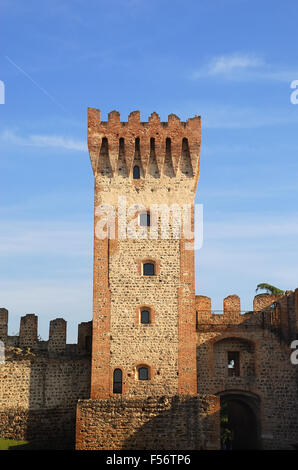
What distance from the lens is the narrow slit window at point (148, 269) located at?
1252 inches

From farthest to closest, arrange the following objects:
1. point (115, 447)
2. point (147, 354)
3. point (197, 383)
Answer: point (197, 383) → point (147, 354) → point (115, 447)

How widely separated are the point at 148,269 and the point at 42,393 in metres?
7.68

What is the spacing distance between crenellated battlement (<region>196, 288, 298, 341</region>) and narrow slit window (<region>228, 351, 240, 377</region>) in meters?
1.48

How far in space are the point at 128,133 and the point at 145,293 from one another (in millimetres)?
7961

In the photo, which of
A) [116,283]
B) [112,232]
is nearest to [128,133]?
[112,232]

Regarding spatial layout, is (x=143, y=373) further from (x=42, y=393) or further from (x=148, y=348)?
(x=42, y=393)

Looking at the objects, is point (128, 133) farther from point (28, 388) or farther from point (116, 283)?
point (28, 388)

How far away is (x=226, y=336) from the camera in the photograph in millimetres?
33125

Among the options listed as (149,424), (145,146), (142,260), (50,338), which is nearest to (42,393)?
(50,338)

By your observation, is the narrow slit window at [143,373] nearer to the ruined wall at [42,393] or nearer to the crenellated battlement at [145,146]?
the ruined wall at [42,393]

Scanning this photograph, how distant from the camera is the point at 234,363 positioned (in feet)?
110

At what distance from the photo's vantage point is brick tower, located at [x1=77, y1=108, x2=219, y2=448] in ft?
99.5

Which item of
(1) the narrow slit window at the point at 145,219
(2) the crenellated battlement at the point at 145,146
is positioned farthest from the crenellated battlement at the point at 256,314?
(2) the crenellated battlement at the point at 145,146

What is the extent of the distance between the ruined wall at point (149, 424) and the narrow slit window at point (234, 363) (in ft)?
14.0
